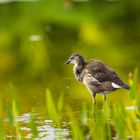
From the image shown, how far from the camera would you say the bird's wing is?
7.53m

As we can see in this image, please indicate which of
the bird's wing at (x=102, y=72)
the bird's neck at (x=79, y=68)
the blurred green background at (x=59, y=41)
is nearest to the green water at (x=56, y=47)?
the blurred green background at (x=59, y=41)

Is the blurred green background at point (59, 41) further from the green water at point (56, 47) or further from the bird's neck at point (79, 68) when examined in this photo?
the bird's neck at point (79, 68)

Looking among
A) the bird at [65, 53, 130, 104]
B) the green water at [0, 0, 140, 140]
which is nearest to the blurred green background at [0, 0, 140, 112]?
the green water at [0, 0, 140, 140]

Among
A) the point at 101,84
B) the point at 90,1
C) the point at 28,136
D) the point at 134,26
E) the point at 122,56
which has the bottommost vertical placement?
the point at 28,136

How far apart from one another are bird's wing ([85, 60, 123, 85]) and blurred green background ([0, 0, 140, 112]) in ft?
1.83

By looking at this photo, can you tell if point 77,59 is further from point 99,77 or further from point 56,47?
point 56,47

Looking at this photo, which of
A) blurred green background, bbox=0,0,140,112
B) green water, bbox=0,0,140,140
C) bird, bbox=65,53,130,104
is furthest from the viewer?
blurred green background, bbox=0,0,140,112

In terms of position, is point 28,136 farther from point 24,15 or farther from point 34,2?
point 34,2

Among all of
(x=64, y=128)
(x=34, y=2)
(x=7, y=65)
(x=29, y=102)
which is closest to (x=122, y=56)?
(x=7, y=65)

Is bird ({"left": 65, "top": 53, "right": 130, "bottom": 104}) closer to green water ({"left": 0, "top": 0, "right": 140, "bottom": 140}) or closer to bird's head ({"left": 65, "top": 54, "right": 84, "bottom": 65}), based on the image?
bird's head ({"left": 65, "top": 54, "right": 84, "bottom": 65})

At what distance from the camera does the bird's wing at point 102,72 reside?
753 centimetres

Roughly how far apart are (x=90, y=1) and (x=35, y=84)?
21.1 feet

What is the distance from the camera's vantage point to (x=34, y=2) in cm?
1642

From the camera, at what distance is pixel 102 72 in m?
7.71
